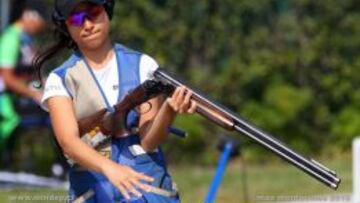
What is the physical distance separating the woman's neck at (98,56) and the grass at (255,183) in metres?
3.95

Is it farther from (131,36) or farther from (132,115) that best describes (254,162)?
(132,115)

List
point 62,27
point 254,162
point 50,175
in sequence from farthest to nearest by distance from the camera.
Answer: point 254,162 < point 50,175 < point 62,27

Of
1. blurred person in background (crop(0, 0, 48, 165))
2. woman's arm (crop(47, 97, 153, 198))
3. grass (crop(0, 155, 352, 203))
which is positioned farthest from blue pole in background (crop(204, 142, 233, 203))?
blurred person in background (crop(0, 0, 48, 165))

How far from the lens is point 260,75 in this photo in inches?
520

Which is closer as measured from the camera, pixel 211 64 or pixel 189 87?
pixel 189 87

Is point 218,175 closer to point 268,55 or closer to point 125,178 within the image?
point 125,178

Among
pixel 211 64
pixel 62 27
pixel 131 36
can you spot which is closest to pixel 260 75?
pixel 211 64

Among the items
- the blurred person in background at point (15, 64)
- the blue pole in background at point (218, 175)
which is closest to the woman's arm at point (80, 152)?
the blue pole in background at point (218, 175)

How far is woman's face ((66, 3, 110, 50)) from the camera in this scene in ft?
13.2

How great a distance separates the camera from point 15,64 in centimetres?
1160

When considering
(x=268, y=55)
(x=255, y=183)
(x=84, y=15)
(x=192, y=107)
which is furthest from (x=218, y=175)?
(x=268, y=55)

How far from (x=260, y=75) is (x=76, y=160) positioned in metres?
9.47

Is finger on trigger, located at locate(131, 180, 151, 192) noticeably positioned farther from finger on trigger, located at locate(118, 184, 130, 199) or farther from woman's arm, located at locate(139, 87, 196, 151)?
woman's arm, located at locate(139, 87, 196, 151)

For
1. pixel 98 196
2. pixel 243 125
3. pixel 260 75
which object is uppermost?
pixel 260 75
